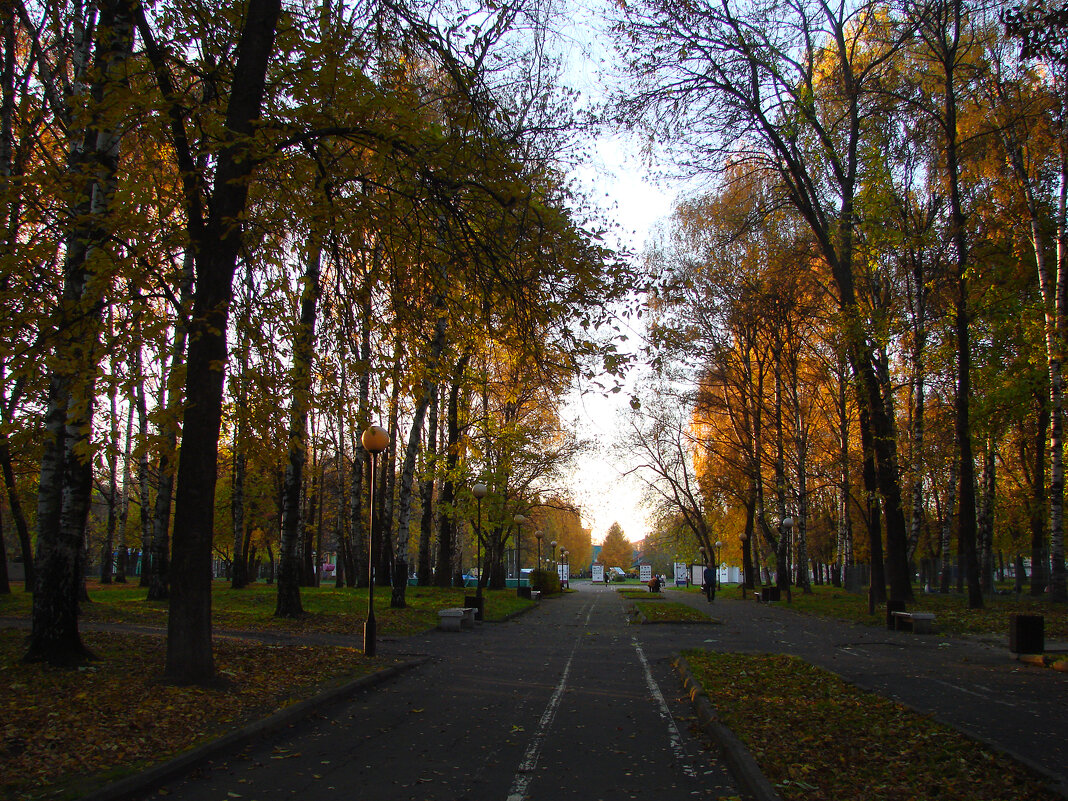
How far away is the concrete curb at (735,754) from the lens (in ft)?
15.4

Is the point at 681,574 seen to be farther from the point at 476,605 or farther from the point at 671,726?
the point at 671,726

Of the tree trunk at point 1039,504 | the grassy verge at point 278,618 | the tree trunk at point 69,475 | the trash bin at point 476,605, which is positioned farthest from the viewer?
the tree trunk at point 1039,504

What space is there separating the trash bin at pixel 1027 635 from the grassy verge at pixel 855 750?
4806 millimetres

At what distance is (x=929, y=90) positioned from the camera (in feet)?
68.5

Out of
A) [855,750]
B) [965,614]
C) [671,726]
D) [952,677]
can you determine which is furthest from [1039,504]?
[855,750]

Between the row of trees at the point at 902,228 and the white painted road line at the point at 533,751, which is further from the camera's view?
the row of trees at the point at 902,228

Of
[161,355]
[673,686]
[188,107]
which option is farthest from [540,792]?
[188,107]

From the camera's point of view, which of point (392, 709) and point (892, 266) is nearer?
point (392, 709)

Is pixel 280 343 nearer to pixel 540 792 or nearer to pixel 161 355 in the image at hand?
pixel 161 355

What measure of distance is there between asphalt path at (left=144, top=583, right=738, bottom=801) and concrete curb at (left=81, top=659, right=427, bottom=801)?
103 millimetres

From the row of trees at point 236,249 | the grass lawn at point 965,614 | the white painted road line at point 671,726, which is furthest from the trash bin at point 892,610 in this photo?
the row of trees at point 236,249

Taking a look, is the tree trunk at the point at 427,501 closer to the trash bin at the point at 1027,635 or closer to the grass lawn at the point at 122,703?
the grass lawn at the point at 122,703

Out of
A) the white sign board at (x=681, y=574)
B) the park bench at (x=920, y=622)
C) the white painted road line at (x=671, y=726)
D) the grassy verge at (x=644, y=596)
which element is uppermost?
the white painted road line at (x=671, y=726)

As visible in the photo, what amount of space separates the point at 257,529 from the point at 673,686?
3900 centimetres
